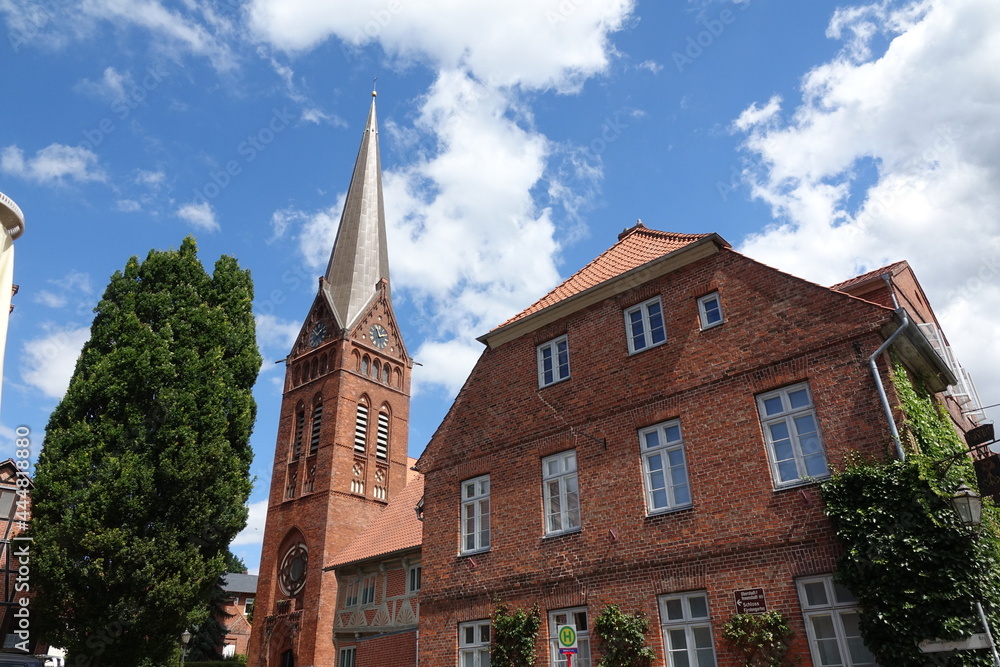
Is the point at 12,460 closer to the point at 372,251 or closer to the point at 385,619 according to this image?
the point at 385,619

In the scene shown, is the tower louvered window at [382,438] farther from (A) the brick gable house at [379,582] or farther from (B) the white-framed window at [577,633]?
(B) the white-framed window at [577,633]

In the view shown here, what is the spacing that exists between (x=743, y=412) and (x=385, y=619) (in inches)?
644

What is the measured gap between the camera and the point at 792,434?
35.7 ft

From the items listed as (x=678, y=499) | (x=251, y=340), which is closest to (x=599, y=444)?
(x=678, y=499)

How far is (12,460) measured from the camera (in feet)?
62.3

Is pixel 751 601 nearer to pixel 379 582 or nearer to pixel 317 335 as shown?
pixel 379 582

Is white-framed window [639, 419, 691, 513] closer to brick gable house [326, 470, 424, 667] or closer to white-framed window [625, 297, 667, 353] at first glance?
white-framed window [625, 297, 667, 353]

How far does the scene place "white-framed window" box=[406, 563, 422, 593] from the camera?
22.3m

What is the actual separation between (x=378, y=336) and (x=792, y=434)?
92.3 feet

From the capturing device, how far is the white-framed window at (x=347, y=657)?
25.7m

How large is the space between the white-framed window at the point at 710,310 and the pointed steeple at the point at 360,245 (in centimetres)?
2503

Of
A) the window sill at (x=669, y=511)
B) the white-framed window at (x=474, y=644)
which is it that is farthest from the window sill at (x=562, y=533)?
the white-framed window at (x=474, y=644)

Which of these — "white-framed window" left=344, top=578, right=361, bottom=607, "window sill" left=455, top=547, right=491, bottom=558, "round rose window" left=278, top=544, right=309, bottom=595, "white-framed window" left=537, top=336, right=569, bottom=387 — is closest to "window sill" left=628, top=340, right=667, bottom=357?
"white-framed window" left=537, top=336, right=569, bottom=387

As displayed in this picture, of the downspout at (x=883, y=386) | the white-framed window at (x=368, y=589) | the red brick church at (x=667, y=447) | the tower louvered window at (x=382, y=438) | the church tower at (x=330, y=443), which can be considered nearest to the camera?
the downspout at (x=883, y=386)
